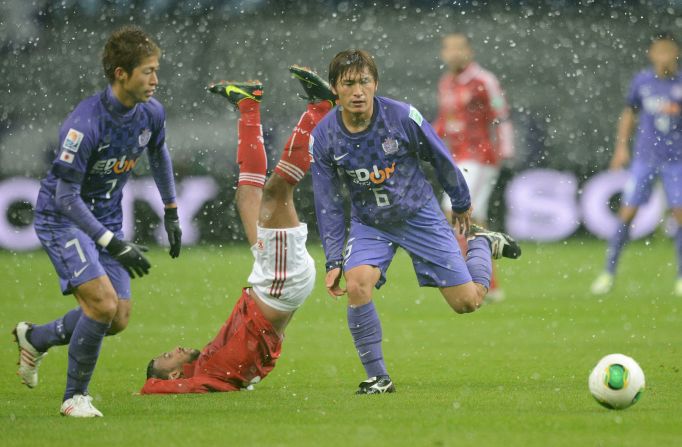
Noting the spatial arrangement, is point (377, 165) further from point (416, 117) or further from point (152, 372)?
point (152, 372)

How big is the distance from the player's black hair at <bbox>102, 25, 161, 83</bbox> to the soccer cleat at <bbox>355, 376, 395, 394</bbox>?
1947 millimetres

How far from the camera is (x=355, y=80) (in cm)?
645

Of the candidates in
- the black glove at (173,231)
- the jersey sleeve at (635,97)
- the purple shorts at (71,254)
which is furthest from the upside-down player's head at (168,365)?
the jersey sleeve at (635,97)

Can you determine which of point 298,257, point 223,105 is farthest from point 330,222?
point 223,105

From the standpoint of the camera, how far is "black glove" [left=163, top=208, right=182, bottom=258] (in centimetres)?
681

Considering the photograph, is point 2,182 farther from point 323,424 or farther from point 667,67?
point 323,424

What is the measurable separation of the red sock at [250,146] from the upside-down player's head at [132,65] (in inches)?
62.3

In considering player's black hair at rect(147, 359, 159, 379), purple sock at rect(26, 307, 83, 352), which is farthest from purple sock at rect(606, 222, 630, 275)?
purple sock at rect(26, 307, 83, 352)

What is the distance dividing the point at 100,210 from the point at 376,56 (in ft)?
39.5

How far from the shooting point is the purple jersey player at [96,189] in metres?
5.85

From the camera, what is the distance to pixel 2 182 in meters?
15.4

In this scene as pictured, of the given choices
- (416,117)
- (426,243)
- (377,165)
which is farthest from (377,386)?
(416,117)

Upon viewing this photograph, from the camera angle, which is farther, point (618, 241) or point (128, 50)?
point (618, 241)

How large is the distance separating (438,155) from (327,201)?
0.62m
